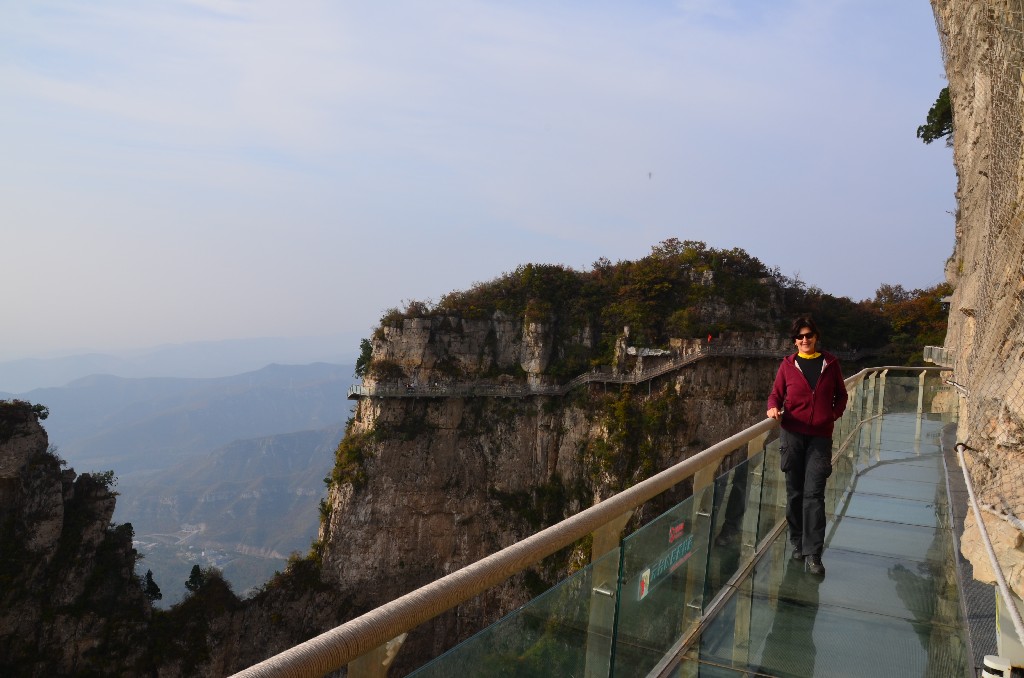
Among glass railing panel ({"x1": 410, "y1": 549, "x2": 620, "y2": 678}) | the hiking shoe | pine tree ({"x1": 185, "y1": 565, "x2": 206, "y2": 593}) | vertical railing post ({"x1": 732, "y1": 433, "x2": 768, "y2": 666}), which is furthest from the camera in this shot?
pine tree ({"x1": 185, "y1": 565, "x2": 206, "y2": 593})

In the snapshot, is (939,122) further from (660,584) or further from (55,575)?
(55,575)

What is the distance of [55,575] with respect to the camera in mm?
26016

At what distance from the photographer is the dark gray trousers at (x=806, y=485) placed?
414 cm

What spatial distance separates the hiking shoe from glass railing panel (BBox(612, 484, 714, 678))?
959mm

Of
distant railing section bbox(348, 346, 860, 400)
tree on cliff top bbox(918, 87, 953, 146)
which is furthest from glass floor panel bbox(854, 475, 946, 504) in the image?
distant railing section bbox(348, 346, 860, 400)

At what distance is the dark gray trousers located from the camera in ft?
13.6

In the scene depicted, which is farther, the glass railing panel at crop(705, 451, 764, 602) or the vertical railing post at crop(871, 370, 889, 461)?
the vertical railing post at crop(871, 370, 889, 461)

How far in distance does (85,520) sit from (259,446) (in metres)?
156

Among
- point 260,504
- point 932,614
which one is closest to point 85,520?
point 932,614

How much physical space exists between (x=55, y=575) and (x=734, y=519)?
1142 inches

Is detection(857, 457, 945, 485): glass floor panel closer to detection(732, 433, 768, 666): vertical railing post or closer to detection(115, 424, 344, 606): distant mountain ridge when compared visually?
detection(732, 433, 768, 666): vertical railing post

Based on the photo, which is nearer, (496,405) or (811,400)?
(811,400)

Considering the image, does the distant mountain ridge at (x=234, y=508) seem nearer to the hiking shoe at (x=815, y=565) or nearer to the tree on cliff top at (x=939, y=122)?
the tree on cliff top at (x=939, y=122)

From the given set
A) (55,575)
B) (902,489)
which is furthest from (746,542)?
(55,575)
